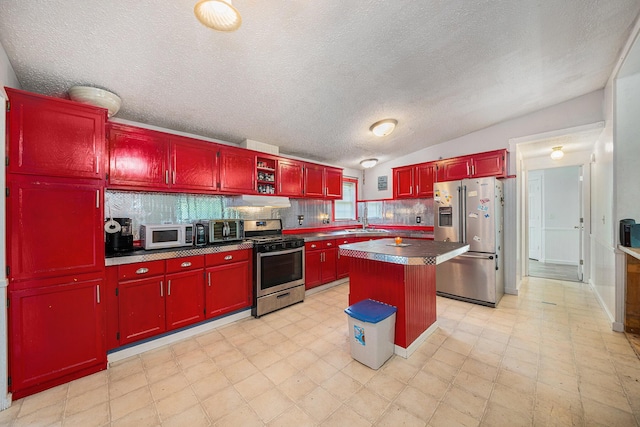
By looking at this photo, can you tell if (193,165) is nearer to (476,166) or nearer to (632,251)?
(476,166)

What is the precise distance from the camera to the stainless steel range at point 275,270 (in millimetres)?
3129

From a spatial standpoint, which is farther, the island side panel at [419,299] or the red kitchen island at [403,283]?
the island side panel at [419,299]

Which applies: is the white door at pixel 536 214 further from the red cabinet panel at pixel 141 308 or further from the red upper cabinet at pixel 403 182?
the red cabinet panel at pixel 141 308

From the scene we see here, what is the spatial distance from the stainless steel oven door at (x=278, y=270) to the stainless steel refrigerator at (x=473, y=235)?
223 cm

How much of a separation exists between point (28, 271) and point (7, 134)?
101cm

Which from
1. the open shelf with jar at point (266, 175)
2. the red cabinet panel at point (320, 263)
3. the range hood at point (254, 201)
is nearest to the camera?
the range hood at point (254, 201)

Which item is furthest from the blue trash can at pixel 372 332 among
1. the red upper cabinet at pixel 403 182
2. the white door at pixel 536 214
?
the white door at pixel 536 214

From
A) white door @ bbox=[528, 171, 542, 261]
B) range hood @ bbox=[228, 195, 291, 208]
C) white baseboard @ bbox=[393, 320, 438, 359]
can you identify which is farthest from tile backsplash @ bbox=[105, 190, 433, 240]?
white door @ bbox=[528, 171, 542, 261]

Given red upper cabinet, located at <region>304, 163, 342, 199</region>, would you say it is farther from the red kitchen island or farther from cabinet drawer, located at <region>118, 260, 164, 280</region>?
cabinet drawer, located at <region>118, 260, 164, 280</region>

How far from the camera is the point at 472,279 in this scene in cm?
349

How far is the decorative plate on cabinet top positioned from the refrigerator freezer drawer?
4.56 m

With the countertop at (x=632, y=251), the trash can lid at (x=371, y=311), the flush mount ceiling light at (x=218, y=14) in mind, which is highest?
the flush mount ceiling light at (x=218, y=14)

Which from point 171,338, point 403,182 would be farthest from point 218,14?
point 403,182

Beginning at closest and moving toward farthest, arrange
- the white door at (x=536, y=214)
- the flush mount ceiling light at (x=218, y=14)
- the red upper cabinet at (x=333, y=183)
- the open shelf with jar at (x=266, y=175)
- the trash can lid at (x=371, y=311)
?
the flush mount ceiling light at (x=218, y=14)
the trash can lid at (x=371, y=311)
the open shelf with jar at (x=266, y=175)
the red upper cabinet at (x=333, y=183)
the white door at (x=536, y=214)
